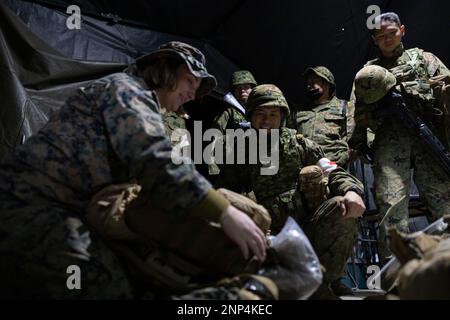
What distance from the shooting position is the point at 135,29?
13.2 feet

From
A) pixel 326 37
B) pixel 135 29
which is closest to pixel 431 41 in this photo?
pixel 326 37

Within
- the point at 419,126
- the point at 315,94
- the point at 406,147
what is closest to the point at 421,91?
the point at 419,126

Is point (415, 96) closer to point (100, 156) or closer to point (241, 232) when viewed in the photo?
point (241, 232)

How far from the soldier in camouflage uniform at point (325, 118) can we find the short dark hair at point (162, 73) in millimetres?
2045

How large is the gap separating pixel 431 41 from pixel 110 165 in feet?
15.1

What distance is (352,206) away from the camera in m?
2.27

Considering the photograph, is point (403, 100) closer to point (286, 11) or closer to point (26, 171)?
point (286, 11)

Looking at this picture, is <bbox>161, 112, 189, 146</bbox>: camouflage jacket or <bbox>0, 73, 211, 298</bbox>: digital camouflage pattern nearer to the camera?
<bbox>0, 73, 211, 298</bbox>: digital camouflage pattern

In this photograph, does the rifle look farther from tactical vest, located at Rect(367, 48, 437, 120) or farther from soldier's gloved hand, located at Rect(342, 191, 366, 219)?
soldier's gloved hand, located at Rect(342, 191, 366, 219)

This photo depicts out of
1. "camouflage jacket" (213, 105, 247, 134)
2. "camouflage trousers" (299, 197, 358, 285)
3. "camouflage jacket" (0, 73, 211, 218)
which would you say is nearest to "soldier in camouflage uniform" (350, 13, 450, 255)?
"camouflage trousers" (299, 197, 358, 285)

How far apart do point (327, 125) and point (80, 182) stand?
9.09 ft

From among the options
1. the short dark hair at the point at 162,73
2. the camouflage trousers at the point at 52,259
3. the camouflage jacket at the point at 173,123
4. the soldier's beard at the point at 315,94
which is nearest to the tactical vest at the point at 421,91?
the soldier's beard at the point at 315,94

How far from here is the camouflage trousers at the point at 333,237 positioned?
2.41 meters

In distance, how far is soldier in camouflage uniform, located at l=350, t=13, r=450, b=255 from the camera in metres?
3.04
